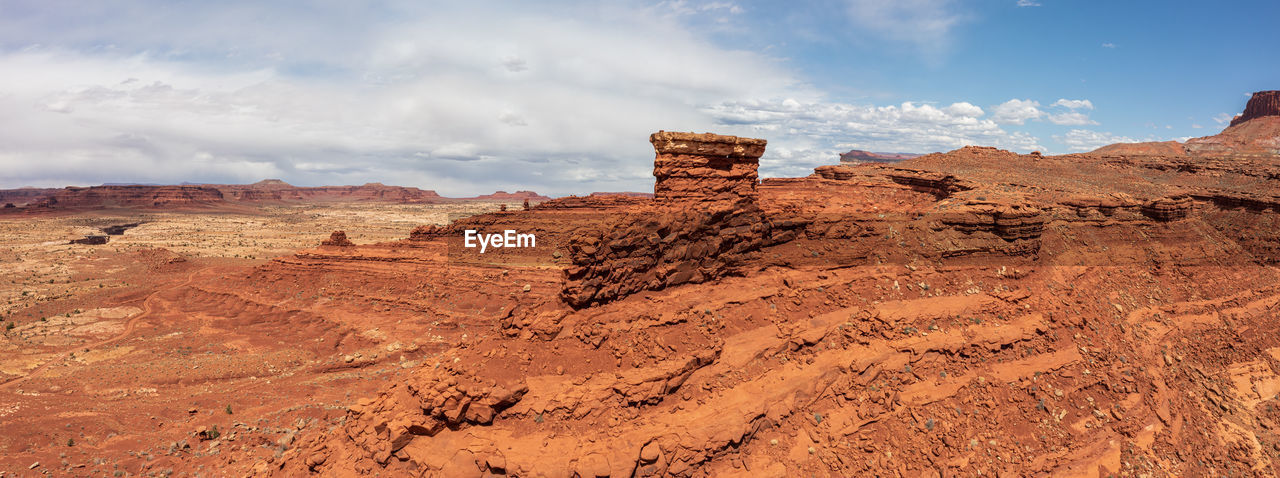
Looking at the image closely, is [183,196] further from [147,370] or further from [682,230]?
[682,230]

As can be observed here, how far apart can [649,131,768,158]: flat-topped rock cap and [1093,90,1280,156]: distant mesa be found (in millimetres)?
51675

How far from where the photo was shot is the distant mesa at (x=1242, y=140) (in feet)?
157

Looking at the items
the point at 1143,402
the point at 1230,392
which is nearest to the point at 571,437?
the point at 1143,402

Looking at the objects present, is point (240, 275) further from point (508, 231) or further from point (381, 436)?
point (381, 436)

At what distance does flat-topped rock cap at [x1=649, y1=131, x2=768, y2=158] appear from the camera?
9266 millimetres

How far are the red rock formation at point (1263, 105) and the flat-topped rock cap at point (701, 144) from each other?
301ft

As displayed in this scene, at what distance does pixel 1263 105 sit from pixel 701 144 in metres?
96.9

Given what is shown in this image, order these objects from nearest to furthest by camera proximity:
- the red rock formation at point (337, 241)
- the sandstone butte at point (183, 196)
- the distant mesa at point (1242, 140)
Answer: the red rock formation at point (337, 241) < the distant mesa at point (1242, 140) < the sandstone butte at point (183, 196)

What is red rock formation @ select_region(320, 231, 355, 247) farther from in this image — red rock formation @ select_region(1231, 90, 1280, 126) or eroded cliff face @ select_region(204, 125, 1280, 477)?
Answer: red rock formation @ select_region(1231, 90, 1280, 126)

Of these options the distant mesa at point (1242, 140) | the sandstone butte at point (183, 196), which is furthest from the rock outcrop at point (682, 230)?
the sandstone butte at point (183, 196)

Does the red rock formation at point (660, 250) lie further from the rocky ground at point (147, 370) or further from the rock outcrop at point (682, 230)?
the rocky ground at point (147, 370)

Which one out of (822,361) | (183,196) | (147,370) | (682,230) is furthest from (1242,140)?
(183,196)

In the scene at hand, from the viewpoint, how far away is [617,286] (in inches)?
328

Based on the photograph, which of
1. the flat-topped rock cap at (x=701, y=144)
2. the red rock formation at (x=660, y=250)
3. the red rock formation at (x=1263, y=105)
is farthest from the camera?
the red rock formation at (x=1263, y=105)
